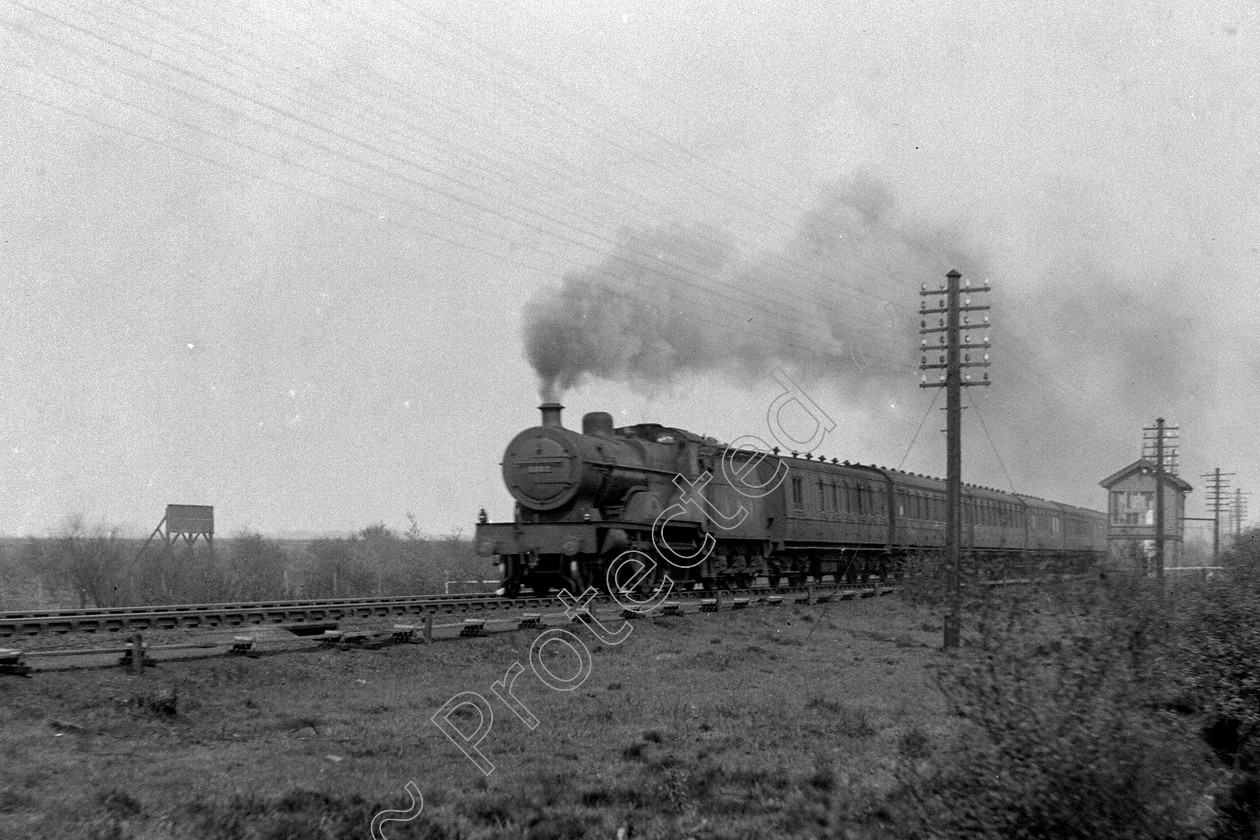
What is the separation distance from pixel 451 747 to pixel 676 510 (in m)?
13.6

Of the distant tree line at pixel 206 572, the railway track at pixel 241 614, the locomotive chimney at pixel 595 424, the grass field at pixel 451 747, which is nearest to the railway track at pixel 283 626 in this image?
the railway track at pixel 241 614

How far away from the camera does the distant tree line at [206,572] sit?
1129 inches

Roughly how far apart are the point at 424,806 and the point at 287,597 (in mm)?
21641

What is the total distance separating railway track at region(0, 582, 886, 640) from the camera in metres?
14.9

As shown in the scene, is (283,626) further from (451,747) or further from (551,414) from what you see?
(551,414)

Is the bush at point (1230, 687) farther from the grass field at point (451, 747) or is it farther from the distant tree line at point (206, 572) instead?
the distant tree line at point (206, 572)

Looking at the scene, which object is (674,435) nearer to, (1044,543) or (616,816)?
(616,816)

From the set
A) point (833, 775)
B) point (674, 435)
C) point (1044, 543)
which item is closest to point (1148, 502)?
point (1044, 543)

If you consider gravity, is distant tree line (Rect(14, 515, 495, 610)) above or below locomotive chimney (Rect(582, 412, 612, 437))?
below

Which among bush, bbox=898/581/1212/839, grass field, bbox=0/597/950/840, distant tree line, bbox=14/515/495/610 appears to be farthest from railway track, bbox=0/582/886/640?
bush, bbox=898/581/1212/839

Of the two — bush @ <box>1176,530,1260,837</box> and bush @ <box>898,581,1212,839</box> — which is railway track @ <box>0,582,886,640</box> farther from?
bush @ <box>1176,530,1260,837</box>

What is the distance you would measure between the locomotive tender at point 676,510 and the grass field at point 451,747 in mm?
5275

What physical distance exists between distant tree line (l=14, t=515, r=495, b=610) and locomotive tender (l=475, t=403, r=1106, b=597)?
907cm

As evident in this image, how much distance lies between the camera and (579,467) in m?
21.0
